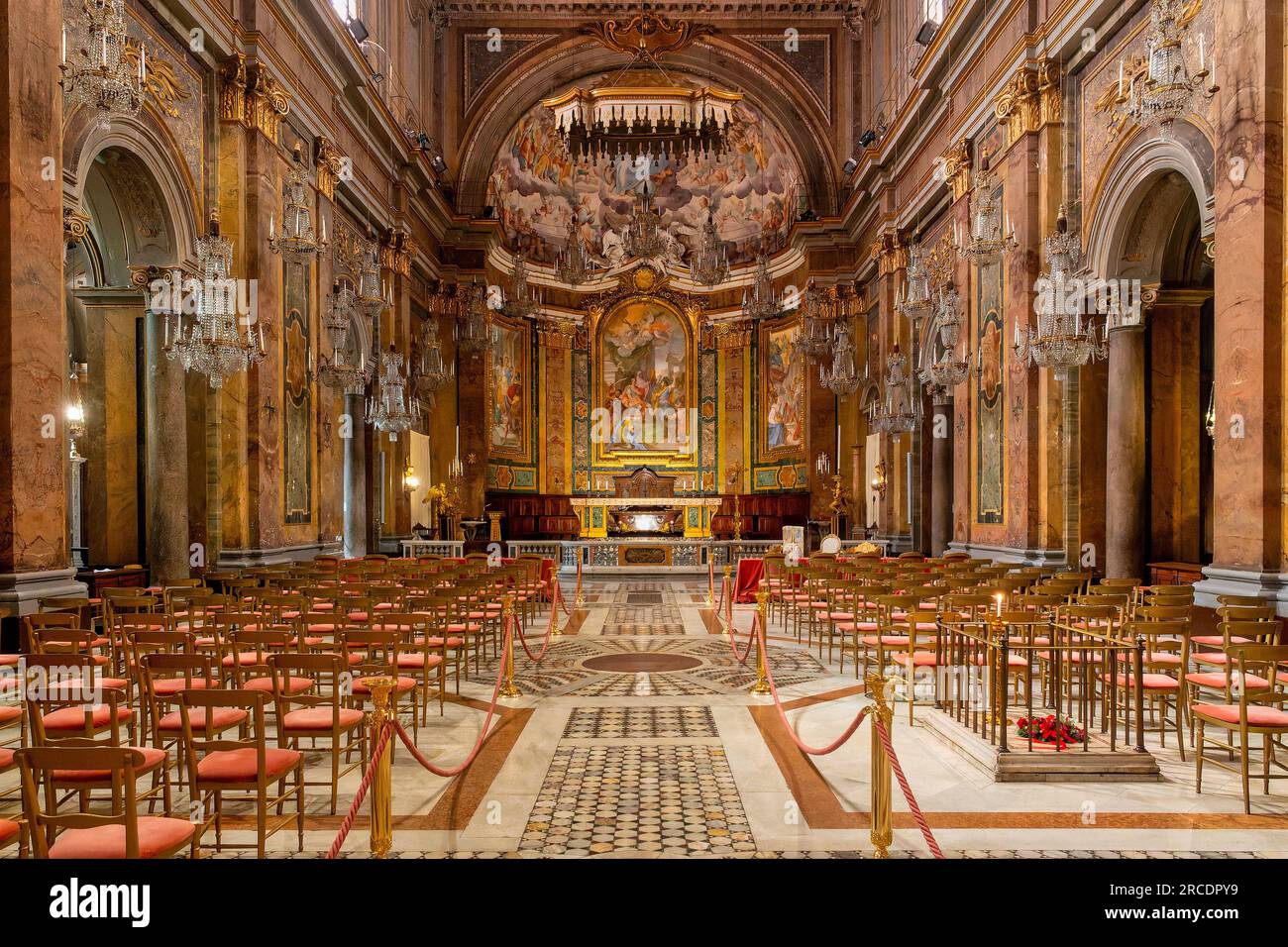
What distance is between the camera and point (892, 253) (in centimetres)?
2172

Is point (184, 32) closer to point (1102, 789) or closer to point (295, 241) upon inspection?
point (295, 241)

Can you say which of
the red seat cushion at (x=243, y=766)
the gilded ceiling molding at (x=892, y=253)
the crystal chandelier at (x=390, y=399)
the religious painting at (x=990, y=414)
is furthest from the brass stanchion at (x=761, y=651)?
the gilded ceiling molding at (x=892, y=253)

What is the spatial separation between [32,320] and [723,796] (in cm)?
783

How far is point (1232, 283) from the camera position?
9148 millimetres

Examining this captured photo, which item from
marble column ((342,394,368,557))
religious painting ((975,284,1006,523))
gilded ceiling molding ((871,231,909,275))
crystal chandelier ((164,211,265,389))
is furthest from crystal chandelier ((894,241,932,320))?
marble column ((342,394,368,557))

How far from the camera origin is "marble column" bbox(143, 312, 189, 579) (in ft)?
40.3

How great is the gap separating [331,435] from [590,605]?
6.01 metres

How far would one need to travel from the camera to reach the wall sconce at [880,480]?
22344 mm

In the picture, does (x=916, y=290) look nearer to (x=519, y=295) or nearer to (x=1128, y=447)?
(x=1128, y=447)

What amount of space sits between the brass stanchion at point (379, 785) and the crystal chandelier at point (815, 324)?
21.1m

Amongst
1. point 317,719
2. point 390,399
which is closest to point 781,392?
point 390,399

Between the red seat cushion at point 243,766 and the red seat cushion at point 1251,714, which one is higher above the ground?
the red seat cushion at point 243,766

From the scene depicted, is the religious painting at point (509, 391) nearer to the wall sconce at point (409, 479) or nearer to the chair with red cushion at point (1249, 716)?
the wall sconce at point (409, 479)
